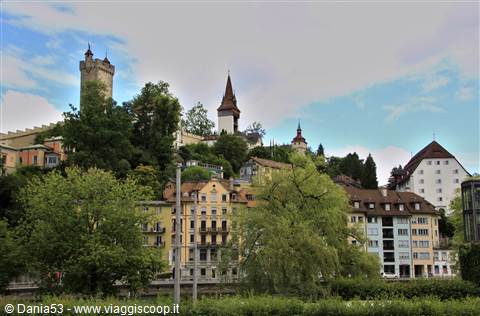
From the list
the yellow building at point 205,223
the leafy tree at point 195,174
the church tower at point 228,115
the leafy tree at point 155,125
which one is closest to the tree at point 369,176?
the leafy tree at point 195,174

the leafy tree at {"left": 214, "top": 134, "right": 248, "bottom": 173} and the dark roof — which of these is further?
the dark roof

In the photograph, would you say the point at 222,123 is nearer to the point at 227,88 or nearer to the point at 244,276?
the point at 227,88

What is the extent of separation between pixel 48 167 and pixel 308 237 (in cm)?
6679

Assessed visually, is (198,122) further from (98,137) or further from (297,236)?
(297,236)

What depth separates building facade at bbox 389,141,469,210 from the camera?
387 feet

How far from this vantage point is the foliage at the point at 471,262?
32.1 m

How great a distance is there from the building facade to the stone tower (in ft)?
245

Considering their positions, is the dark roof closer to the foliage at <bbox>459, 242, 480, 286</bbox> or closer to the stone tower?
the stone tower

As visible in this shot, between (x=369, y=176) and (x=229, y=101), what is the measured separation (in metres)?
65.8

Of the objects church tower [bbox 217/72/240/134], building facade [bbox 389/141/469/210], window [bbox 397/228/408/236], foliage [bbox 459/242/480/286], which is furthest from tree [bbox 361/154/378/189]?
foliage [bbox 459/242/480/286]

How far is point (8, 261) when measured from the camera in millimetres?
36469

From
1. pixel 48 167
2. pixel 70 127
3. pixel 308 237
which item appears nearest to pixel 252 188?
pixel 308 237

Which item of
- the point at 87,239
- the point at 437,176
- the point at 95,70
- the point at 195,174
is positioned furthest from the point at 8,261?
the point at 95,70

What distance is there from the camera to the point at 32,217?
36.2 m
